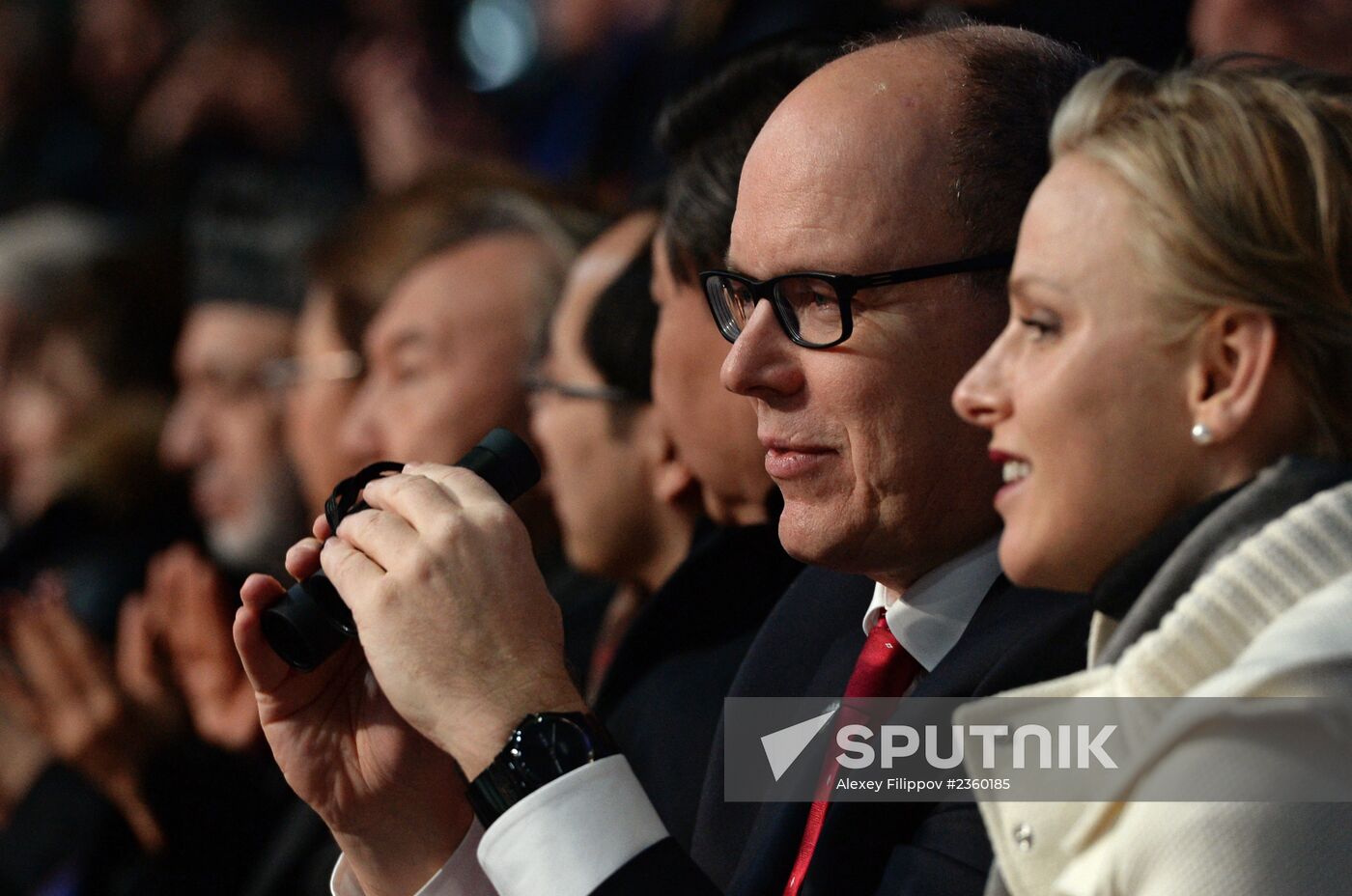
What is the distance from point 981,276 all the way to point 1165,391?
342 millimetres

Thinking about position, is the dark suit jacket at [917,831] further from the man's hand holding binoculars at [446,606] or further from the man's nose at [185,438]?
the man's nose at [185,438]

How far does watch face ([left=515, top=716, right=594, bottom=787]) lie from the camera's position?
1.25m

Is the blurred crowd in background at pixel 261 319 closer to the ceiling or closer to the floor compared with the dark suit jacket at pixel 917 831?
closer to the floor

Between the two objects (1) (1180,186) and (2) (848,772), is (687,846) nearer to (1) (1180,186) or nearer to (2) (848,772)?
(2) (848,772)

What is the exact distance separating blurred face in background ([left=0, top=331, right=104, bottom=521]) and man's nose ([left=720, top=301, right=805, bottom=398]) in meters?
3.08

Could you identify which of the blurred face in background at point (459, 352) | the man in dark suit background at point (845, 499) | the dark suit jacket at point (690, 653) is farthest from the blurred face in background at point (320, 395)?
the man in dark suit background at point (845, 499)

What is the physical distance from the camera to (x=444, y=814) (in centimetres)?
154

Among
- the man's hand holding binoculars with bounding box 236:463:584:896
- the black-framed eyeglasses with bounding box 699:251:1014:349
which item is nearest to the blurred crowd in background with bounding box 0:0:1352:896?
the black-framed eyeglasses with bounding box 699:251:1014:349

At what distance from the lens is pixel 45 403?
419 cm

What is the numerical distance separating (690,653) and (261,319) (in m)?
2.22

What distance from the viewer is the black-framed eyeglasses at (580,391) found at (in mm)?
2295

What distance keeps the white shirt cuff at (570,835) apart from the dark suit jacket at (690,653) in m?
0.49

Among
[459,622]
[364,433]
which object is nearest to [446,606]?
[459,622]

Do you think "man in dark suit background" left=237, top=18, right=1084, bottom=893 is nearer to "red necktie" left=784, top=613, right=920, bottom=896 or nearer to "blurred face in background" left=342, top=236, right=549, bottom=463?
"red necktie" left=784, top=613, right=920, bottom=896
